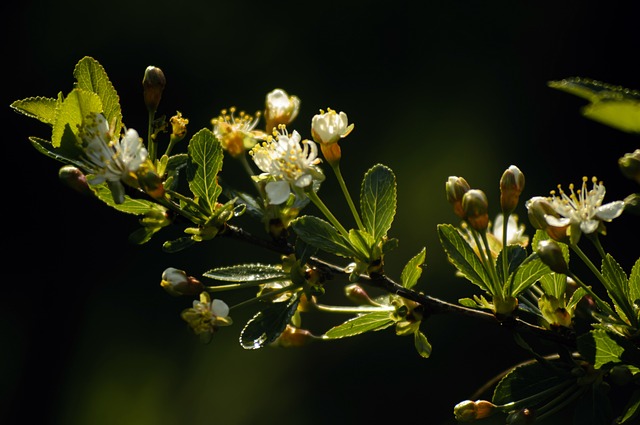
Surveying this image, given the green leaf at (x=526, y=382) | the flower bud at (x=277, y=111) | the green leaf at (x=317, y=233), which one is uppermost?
the flower bud at (x=277, y=111)

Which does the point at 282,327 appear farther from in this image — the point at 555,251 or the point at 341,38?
the point at 341,38

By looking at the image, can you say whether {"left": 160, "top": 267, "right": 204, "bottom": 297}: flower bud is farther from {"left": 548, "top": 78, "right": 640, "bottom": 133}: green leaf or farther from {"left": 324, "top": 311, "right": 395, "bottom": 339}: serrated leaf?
{"left": 548, "top": 78, "right": 640, "bottom": 133}: green leaf

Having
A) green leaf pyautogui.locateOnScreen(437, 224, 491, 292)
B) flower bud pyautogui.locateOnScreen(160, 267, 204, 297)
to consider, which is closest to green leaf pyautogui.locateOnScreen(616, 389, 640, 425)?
green leaf pyautogui.locateOnScreen(437, 224, 491, 292)

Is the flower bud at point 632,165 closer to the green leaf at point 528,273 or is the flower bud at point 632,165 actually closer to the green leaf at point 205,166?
the green leaf at point 528,273

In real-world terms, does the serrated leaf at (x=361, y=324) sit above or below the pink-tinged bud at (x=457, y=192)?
below

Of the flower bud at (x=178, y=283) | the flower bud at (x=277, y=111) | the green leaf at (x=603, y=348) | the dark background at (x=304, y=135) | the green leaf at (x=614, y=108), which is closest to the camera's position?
the green leaf at (x=614, y=108)

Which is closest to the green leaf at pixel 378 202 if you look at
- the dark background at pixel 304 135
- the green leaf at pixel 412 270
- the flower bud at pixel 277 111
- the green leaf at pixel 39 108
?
the green leaf at pixel 412 270

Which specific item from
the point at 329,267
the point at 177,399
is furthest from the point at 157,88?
A: the point at 177,399
